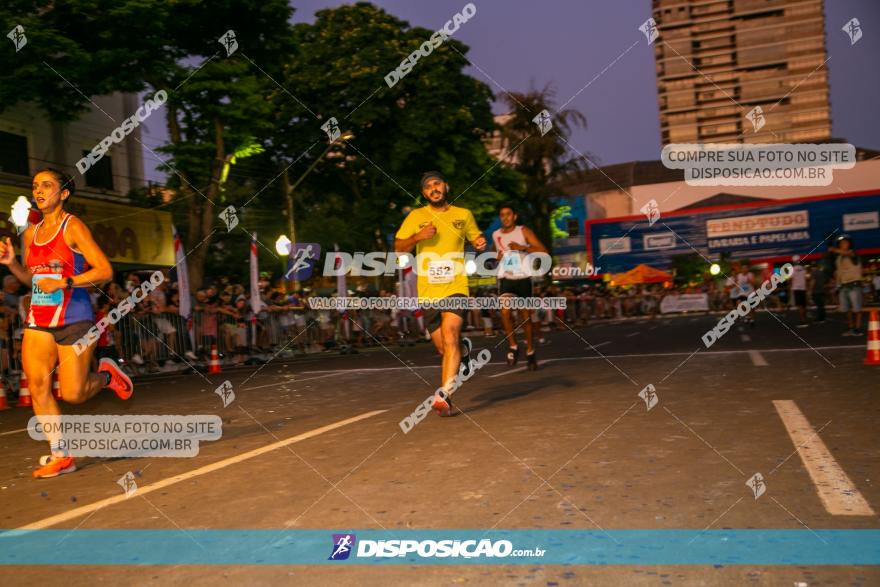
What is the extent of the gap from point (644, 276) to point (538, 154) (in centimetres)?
2005

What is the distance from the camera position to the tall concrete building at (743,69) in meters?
122

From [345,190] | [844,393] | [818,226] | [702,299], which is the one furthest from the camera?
[818,226]

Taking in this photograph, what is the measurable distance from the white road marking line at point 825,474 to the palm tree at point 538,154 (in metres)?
34.4

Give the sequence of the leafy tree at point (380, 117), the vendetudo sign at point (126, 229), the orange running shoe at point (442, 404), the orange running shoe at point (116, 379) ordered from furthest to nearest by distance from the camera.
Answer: the leafy tree at point (380, 117)
the vendetudo sign at point (126, 229)
the orange running shoe at point (442, 404)
the orange running shoe at point (116, 379)

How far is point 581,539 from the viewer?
326 centimetres

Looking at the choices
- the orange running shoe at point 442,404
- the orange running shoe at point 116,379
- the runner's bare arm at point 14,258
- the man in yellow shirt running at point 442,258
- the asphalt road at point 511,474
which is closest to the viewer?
the asphalt road at point 511,474

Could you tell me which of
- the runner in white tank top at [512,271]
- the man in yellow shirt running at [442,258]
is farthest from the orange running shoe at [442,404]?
the runner in white tank top at [512,271]

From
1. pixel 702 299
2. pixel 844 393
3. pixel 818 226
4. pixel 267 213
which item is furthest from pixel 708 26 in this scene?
pixel 844 393

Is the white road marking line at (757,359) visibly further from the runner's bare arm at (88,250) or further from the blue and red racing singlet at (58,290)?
the blue and red racing singlet at (58,290)

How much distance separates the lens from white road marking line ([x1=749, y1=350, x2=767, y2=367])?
9.99m

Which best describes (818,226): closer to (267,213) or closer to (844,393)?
(267,213)

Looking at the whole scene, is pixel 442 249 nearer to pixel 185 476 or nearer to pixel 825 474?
pixel 185 476

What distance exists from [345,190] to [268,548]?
3395 centimetres

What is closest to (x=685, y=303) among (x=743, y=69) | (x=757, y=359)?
(x=757, y=359)
